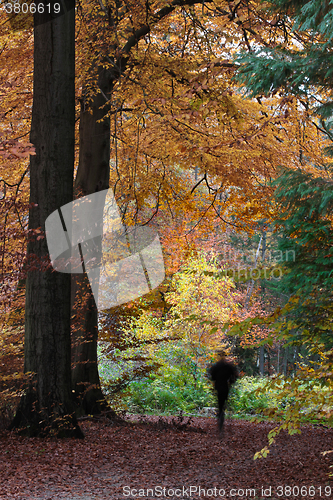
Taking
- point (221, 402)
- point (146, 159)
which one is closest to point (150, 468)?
point (221, 402)

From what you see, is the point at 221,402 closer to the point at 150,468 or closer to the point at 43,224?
the point at 150,468

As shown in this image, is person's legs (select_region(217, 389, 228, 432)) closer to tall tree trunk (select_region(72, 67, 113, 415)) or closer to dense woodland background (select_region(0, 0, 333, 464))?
dense woodland background (select_region(0, 0, 333, 464))

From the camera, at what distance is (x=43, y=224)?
5125 millimetres

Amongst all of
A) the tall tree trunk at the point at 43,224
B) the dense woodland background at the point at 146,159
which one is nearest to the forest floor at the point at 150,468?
the tall tree trunk at the point at 43,224

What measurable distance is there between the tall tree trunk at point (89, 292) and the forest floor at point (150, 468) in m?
0.57

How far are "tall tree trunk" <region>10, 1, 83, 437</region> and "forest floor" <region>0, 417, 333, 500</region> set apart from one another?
14.4 inches

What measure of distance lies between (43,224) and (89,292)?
2.07 metres

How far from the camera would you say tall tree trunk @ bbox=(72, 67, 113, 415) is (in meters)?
6.81

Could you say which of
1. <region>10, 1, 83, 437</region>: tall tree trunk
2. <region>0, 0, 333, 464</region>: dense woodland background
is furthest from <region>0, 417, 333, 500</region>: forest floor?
<region>0, 0, 333, 464</region>: dense woodland background

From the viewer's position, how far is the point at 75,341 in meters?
6.68

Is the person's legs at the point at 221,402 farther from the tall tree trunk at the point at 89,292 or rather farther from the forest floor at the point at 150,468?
the tall tree trunk at the point at 89,292

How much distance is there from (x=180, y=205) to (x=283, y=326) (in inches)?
205

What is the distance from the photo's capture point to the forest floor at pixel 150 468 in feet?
12.1

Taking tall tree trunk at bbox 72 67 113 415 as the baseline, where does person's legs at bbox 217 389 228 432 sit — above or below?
below
